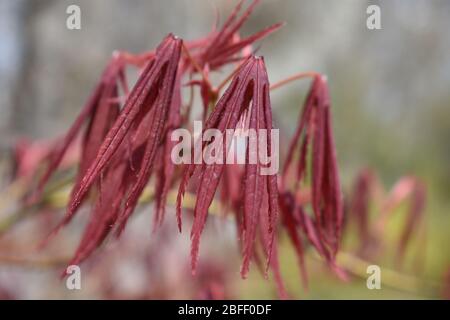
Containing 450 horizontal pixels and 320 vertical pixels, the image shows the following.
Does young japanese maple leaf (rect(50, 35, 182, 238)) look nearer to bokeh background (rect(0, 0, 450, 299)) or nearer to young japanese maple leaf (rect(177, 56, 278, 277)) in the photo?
young japanese maple leaf (rect(177, 56, 278, 277))

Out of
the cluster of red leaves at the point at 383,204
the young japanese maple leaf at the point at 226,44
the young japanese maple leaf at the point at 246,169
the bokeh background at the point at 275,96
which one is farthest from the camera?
the bokeh background at the point at 275,96

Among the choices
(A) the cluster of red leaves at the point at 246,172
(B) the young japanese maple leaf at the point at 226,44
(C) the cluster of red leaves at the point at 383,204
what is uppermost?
(B) the young japanese maple leaf at the point at 226,44

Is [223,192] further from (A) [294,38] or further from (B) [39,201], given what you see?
(A) [294,38]

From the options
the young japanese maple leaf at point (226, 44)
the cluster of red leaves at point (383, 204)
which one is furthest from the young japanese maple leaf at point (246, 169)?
the cluster of red leaves at point (383, 204)

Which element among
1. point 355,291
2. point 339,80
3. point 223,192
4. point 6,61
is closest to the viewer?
point 223,192

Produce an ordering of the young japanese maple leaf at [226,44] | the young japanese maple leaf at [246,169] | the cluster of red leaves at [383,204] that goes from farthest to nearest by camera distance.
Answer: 1. the cluster of red leaves at [383,204]
2. the young japanese maple leaf at [226,44]
3. the young japanese maple leaf at [246,169]

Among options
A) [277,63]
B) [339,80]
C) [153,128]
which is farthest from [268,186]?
[339,80]

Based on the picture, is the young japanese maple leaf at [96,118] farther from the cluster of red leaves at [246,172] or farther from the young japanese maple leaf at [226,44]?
the cluster of red leaves at [246,172]

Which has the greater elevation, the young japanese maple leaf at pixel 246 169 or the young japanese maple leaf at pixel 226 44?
the young japanese maple leaf at pixel 226 44

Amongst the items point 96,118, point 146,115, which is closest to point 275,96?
point 96,118
